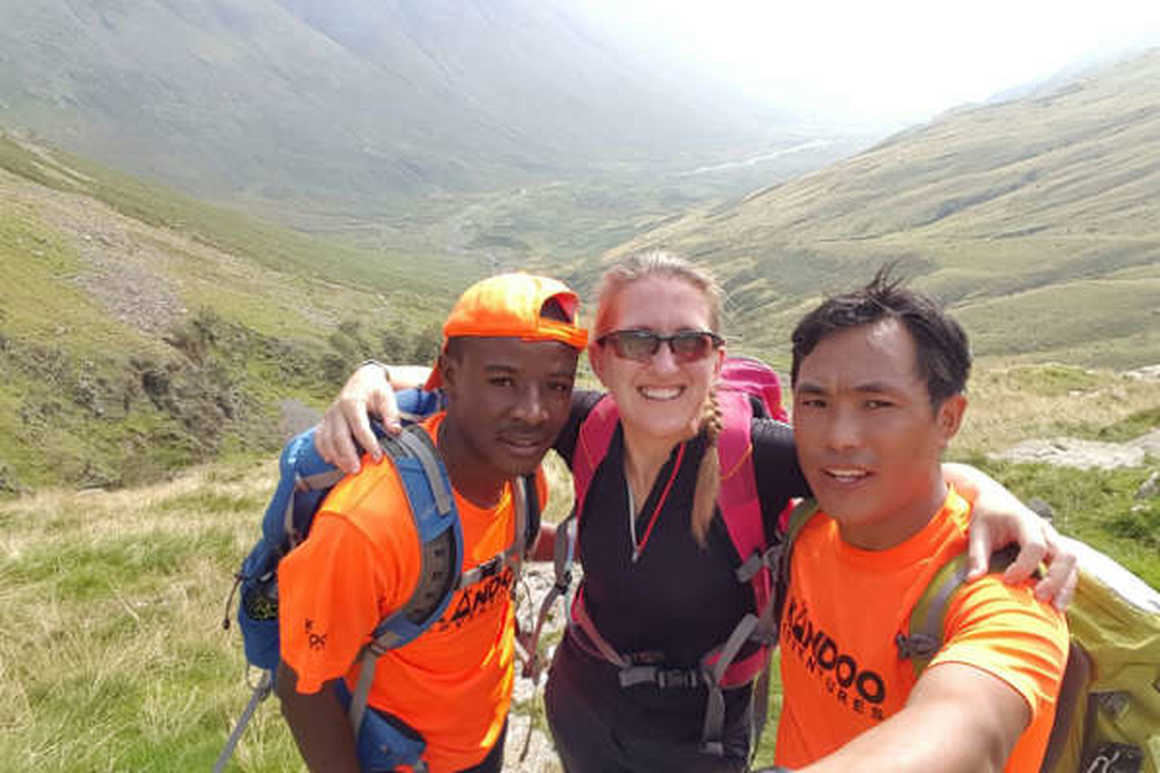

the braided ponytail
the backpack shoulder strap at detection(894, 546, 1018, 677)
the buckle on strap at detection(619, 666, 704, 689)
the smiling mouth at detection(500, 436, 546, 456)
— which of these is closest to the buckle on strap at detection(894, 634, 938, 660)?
the backpack shoulder strap at detection(894, 546, 1018, 677)

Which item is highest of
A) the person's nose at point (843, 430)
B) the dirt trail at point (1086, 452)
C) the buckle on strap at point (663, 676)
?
the person's nose at point (843, 430)

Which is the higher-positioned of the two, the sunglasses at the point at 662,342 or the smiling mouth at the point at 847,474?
the sunglasses at the point at 662,342

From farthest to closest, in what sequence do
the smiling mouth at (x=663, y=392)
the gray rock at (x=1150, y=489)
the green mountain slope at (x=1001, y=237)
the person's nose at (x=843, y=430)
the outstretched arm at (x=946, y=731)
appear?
the green mountain slope at (x=1001, y=237) < the gray rock at (x=1150, y=489) < the smiling mouth at (x=663, y=392) < the person's nose at (x=843, y=430) < the outstretched arm at (x=946, y=731)

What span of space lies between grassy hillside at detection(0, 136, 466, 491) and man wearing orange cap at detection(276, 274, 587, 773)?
72.3 feet

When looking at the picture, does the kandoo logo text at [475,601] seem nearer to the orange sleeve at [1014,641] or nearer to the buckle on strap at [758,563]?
the buckle on strap at [758,563]

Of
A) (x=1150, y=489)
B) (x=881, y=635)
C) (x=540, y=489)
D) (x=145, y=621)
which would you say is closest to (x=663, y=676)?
(x=540, y=489)

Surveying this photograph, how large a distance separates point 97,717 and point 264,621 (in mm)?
2656

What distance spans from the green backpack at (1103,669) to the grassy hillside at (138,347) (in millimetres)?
24085

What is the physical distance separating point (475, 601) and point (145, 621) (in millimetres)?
4747

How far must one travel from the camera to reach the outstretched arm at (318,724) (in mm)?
2389

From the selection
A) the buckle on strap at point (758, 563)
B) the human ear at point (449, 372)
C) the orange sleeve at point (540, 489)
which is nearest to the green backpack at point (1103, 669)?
the buckle on strap at point (758, 563)

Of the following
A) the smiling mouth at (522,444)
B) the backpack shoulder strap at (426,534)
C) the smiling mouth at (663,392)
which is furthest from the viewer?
the smiling mouth at (663,392)

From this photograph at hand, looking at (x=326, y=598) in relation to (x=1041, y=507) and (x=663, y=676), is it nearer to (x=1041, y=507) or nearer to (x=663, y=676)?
(x=663, y=676)

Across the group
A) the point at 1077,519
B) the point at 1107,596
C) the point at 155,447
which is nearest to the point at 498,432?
the point at 1107,596
